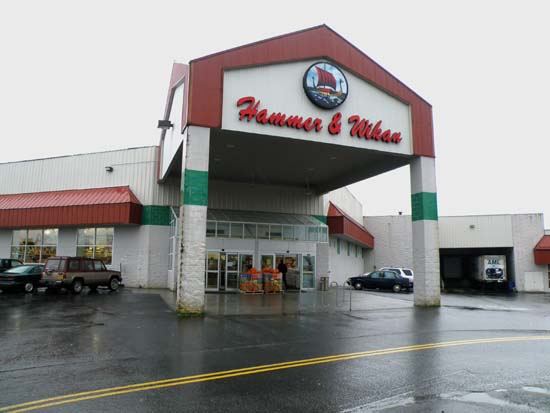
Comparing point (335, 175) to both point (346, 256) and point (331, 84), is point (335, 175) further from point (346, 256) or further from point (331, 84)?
point (346, 256)

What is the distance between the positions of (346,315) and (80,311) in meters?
9.33

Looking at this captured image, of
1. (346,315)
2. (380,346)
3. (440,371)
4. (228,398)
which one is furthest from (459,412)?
(346,315)

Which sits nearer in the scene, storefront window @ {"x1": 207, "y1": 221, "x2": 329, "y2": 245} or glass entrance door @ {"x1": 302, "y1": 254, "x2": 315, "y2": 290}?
storefront window @ {"x1": 207, "y1": 221, "x2": 329, "y2": 245}

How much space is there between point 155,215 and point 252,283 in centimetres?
772

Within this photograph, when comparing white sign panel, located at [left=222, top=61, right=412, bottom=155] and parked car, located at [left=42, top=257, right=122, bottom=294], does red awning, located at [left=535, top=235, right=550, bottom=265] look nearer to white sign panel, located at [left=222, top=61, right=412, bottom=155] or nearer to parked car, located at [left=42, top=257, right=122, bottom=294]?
white sign panel, located at [left=222, top=61, right=412, bottom=155]

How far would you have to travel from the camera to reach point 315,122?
1798 cm

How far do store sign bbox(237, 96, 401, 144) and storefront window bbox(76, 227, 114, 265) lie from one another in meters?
14.7

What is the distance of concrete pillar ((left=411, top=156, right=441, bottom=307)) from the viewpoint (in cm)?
1948

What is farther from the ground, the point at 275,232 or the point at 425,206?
the point at 425,206

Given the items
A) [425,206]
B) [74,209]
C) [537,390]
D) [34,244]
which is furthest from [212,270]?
[537,390]

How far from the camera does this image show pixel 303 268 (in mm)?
27406

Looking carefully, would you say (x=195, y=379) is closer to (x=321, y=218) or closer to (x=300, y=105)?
(x=300, y=105)

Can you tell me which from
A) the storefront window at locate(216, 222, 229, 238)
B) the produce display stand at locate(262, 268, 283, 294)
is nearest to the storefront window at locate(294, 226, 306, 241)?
the produce display stand at locate(262, 268, 283, 294)

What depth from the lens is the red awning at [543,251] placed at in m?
35.9
